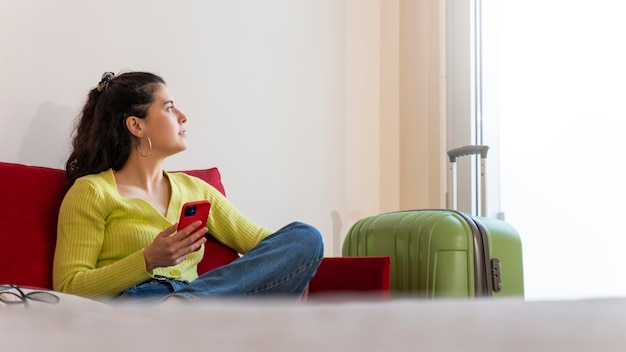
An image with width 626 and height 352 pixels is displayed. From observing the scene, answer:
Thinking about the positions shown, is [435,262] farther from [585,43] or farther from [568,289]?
[585,43]

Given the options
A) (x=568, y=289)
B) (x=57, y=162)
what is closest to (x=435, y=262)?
(x=568, y=289)

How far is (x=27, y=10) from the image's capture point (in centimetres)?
205

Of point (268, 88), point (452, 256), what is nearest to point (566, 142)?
point (452, 256)

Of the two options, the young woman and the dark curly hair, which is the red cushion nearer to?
the young woman

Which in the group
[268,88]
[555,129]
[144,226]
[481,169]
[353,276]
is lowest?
[353,276]

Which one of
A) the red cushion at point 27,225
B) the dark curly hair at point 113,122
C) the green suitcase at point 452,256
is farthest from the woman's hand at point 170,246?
the green suitcase at point 452,256

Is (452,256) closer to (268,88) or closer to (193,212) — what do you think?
(193,212)

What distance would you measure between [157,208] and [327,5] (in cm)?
138

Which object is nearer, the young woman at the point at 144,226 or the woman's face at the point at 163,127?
the young woman at the point at 144,226

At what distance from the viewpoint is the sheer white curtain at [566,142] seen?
2.22 m

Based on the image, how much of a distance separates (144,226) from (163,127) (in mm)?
305

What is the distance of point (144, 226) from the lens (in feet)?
5.73

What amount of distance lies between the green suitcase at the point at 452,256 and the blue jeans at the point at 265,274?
38cm

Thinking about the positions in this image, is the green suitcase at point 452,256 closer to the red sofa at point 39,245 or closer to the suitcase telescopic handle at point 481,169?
the red sofa at point 39,245
